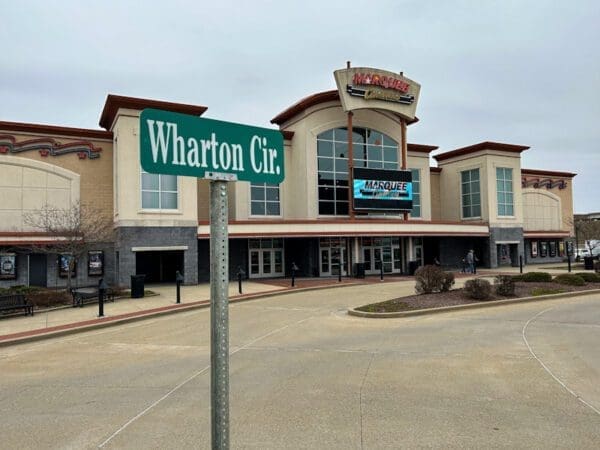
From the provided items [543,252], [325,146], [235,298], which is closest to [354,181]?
[325,146]

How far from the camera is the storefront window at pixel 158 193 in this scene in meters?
24.3

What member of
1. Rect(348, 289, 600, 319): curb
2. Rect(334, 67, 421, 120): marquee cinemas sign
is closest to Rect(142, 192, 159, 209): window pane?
Rect(348, 289, 600, 319): curb

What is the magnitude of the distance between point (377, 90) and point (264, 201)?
11.4 metres

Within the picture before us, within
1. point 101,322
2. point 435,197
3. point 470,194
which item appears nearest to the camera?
point 101,322

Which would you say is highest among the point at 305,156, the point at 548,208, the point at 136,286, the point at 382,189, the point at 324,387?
the point at 305,156

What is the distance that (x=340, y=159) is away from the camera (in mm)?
33406

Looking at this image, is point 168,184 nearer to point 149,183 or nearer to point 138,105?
point 149,183

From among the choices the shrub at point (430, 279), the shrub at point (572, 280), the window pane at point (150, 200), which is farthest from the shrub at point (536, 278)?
the window pane at point (150, 200)

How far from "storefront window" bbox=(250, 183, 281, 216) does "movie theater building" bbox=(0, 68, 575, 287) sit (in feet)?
0.30

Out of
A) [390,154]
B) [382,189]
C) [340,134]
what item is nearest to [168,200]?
[340,134]

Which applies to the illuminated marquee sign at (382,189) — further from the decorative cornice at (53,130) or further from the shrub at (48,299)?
the shrub at (48,299)

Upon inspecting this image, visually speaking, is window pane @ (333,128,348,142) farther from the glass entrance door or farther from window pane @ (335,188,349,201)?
the glass entrance door

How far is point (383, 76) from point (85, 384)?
3043 cm

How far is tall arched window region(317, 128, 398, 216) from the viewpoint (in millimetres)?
32625
